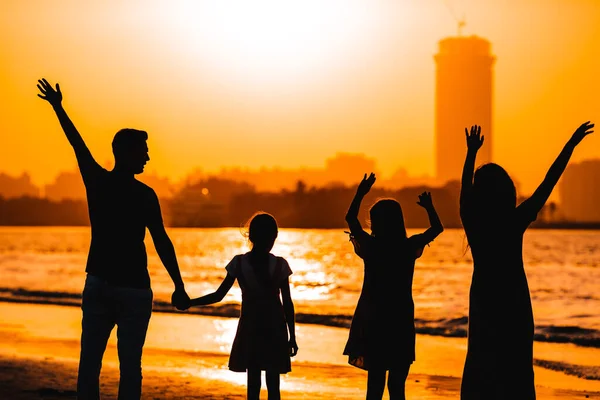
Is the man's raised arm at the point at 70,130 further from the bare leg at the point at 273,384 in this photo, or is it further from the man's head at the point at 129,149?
the bare leg at the point at 273,384

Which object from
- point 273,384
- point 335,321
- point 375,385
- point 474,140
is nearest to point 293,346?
point 273,384

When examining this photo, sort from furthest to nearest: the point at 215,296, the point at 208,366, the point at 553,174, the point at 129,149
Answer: the point at 208,366 → the point at 215,296 → the point at 129,149 → the point at 553,174

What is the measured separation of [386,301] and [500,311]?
117cm

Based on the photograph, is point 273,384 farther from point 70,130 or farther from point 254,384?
point 70,130

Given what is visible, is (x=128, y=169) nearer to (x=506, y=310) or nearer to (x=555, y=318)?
(x=506, y=310)

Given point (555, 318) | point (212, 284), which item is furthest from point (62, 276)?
point (555, 318)

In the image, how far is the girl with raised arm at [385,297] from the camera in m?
6.81

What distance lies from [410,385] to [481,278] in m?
5.95

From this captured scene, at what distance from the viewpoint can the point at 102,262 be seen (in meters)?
5.75

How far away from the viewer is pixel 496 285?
5805mm

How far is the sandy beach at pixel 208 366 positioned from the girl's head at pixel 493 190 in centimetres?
490

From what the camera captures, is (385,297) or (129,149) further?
(385,297)

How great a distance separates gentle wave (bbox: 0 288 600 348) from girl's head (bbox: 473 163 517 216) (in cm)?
1342

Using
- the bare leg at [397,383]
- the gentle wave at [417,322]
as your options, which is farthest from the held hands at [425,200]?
the gentle wave at [417,322]
